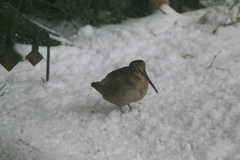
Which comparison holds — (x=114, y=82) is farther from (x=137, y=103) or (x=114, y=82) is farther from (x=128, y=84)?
(x=137, y=103)

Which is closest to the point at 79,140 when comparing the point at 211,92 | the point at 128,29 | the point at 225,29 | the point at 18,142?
the point at 18,142

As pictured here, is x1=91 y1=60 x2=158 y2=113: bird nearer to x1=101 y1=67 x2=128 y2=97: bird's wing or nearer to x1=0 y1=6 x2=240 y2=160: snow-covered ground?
x1=101 y1=67 x2=128 y2=97: bird's wing

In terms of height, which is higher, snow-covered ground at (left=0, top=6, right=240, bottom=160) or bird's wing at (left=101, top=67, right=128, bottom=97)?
bird's wing at (left=101, top=67, right=128, bottom=97)

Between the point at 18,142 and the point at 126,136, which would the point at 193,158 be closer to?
the point at 126,136

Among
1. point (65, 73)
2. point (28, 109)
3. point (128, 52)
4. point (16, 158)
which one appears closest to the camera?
point (16, 158)

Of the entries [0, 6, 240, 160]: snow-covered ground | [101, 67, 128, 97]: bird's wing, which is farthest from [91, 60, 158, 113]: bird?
[0, 6, 240, 160]: snow-covered ground

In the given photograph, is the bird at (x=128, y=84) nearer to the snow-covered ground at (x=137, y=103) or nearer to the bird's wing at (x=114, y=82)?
the bird's wing at (x=114, y=82)

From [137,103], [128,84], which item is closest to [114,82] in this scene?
[128,84]
